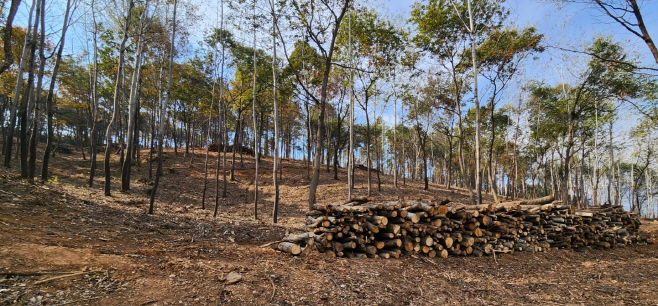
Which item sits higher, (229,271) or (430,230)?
(430,230)

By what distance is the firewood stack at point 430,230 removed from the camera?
5598mm

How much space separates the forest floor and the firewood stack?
0.29m

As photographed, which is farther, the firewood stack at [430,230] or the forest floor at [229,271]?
the firewood stack at [430,230]

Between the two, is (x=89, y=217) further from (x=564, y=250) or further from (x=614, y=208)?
(x=614, y=208)

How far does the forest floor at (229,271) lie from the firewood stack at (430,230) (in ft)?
0.95

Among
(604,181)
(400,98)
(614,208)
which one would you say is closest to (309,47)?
(400,98)

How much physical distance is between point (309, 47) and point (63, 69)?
21.9 metres

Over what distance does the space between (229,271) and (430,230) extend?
4.13 m

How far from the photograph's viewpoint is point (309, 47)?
45.0ft

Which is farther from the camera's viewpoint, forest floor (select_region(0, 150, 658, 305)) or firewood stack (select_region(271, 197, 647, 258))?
firewood stack (select_region(271, 197, 647, 258))

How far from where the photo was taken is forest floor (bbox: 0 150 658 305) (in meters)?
3.25

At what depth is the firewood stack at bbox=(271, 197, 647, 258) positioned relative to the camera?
560 centimetres

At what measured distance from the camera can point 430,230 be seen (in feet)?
19.5

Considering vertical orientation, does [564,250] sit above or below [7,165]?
below
